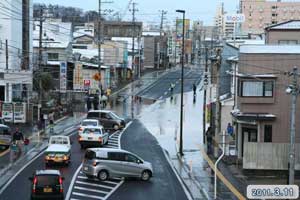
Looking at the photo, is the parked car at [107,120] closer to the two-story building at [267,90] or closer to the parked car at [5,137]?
the parked car at [5,137]

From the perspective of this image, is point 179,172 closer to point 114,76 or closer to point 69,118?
point 69,118

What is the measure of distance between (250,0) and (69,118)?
5046 inches

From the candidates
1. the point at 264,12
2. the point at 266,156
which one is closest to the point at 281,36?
the point at 266,156

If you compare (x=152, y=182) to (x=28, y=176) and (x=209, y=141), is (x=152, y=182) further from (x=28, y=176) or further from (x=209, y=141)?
(x=209, y=141)

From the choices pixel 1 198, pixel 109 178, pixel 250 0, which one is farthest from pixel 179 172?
pixel 250 0

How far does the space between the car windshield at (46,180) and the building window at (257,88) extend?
621 inches

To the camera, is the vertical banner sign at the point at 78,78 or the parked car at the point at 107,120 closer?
the parked car at the point at 107,120

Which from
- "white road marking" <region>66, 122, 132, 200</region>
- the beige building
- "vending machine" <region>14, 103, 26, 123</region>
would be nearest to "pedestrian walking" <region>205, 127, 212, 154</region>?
"white road marking" <region>66, 122, 132, 200</region>

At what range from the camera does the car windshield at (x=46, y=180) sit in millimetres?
27891

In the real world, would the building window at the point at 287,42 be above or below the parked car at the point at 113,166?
above

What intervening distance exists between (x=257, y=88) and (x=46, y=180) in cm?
1676

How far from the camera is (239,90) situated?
40812 millimetres

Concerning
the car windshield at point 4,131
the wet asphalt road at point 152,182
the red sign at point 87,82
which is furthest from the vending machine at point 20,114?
the red sign at point 87,82

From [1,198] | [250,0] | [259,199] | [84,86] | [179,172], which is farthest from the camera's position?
[250,0]
